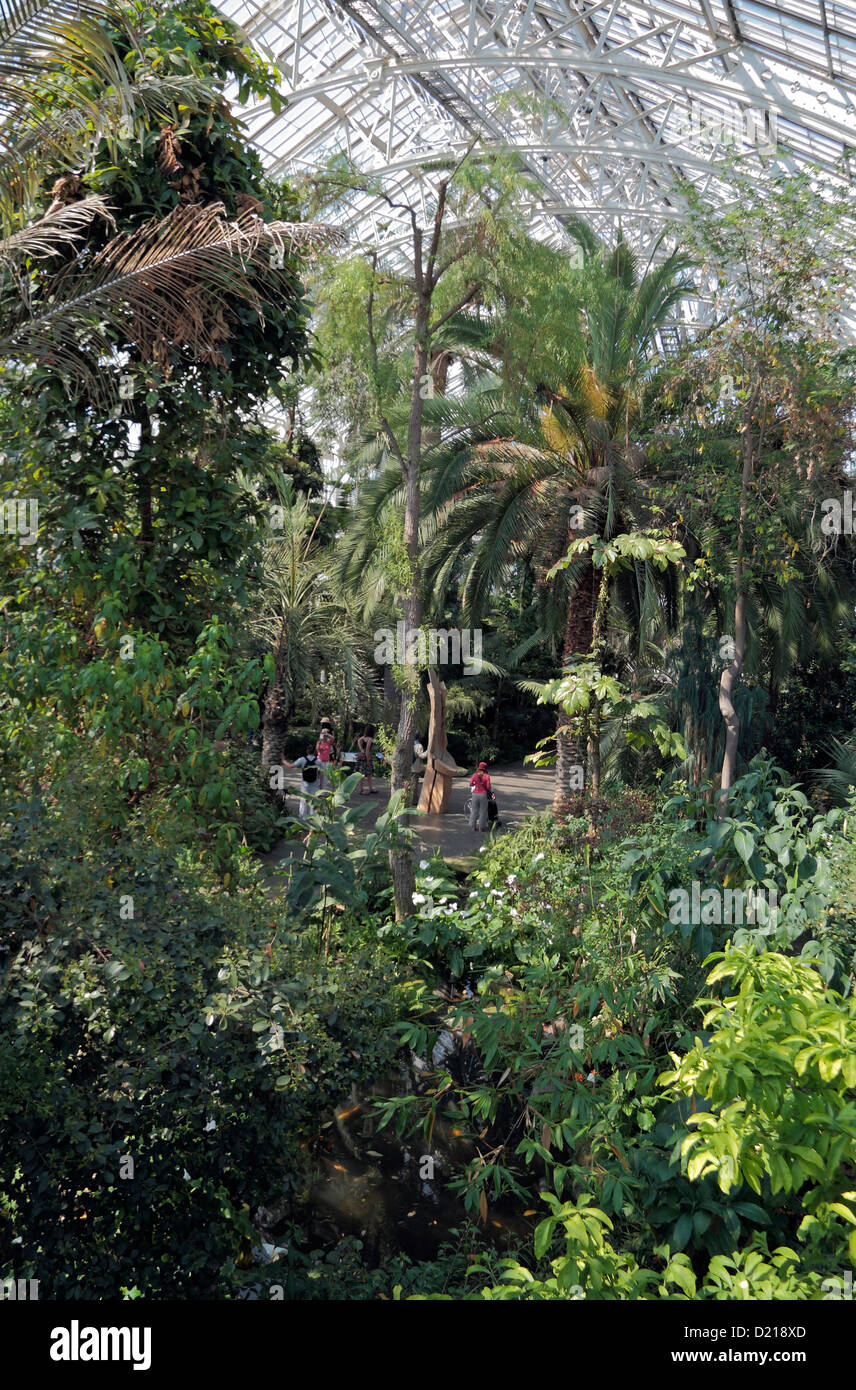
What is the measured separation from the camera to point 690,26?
13.9 metres

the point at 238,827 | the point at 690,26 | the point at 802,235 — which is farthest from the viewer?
the point at 690,26

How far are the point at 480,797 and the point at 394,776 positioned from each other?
4.06 meters

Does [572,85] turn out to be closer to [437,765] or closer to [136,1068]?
[437,765]

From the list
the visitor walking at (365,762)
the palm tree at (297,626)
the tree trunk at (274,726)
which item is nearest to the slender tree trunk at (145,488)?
the palm tree at (297,626)

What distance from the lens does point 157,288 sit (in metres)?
4.72

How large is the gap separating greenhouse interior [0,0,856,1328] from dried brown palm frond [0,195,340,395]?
0.04m

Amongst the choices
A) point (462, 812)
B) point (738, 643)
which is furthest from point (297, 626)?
point (738, 643)

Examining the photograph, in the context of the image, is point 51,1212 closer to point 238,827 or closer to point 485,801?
point 238,827

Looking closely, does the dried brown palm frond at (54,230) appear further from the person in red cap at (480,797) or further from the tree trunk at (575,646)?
the person in red cap at (480,797)

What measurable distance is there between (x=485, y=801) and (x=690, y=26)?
37.6ft

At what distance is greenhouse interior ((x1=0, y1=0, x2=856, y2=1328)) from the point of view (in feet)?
10.0

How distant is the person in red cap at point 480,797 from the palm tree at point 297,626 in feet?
7.74

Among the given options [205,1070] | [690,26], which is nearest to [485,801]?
[205,1070]
